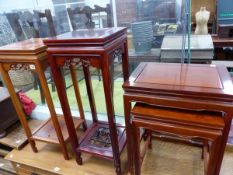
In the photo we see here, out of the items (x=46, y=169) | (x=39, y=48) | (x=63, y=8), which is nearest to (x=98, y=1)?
(x=63, y=8)

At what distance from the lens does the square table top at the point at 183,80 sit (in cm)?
68

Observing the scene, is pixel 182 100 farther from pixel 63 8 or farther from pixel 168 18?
pixel 63 8

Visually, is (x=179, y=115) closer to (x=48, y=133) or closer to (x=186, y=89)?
(x=186, y=89)

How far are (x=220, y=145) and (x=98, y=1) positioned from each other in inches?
48.6

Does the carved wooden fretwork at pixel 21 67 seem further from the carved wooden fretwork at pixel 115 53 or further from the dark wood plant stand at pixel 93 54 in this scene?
the carved wooden fretwork at pixel 115 53

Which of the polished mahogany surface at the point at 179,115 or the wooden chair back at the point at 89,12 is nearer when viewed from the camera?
the polished mahogany surface at the point at 179,115

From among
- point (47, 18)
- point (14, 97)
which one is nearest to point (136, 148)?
point (14, 97)

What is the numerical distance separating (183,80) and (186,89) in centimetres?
8

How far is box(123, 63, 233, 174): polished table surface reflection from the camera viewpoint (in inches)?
26.0

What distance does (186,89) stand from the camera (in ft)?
2.26

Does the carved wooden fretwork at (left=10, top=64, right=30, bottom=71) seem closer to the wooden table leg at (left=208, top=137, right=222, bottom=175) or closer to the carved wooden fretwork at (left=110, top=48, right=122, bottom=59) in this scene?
the carved wooden fretwork at (left=110, top=48, right=122, bottom=59)

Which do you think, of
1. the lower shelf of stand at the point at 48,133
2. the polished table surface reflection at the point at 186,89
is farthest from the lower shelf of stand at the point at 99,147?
the polished table surface reflection at the point at 186,89

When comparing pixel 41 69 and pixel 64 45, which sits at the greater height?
pixel 64 45

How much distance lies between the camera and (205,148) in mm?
1062
